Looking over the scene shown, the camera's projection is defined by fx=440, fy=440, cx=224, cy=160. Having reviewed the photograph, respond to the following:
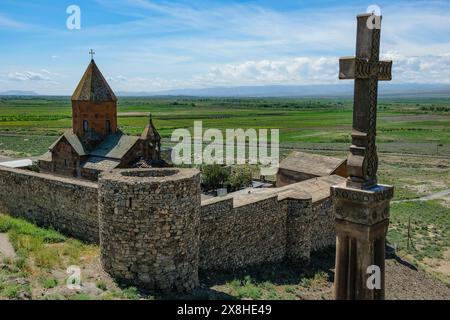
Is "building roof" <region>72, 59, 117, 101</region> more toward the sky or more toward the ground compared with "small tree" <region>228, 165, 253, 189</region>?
more toward the sky

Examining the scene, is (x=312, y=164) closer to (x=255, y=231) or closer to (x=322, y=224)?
(x=322, y=224)

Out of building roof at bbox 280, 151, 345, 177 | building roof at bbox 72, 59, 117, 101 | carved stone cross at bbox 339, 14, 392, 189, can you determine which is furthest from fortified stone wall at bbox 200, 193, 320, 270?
building roof at bbox 72, 59, 117, 101

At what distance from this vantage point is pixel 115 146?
2509 centimetres

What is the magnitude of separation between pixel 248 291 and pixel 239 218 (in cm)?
248

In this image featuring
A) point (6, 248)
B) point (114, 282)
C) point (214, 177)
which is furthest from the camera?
point (214, 177)

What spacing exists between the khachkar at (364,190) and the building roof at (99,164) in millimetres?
19455

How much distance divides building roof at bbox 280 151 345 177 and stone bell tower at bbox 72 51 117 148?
10902 millimetres

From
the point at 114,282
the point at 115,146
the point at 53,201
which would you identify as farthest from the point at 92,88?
the point at 114,282

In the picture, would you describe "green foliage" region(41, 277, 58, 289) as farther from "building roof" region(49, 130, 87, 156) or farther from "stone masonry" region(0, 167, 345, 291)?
"building roof" region(49, 130, 87, 156)

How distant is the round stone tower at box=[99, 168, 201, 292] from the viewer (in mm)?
9617

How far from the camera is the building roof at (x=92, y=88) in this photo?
25.8 meters

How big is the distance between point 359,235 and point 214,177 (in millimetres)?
23282

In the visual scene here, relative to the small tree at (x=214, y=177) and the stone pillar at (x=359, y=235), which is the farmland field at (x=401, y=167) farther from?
the small tree at (x=214, y=177)
